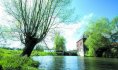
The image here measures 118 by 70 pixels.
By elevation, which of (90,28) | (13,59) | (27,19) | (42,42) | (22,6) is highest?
(90,28)

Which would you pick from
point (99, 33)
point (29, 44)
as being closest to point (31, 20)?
point (29, 44)

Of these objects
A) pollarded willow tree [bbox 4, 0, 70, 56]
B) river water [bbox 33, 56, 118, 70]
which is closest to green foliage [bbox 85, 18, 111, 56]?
river water [bbox 33, 56, 118, 70]

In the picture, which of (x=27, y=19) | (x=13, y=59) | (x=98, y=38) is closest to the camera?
(x=13, y=59)

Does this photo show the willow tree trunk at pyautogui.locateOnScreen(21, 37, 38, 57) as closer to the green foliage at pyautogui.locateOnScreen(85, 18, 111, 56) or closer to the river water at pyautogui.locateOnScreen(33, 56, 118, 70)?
the river water at pyautogui.locateOnScreen(33, 56, 118, 70)

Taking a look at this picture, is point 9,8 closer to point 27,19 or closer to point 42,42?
point 27,19

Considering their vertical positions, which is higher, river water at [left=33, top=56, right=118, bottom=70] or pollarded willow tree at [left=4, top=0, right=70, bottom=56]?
pollarded willow tree at [left=4, top=0, right=70, bottom=56]

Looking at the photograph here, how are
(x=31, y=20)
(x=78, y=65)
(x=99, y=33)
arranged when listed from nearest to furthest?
(x=31, y=20), (x=78, y=65), (x=99, y=33)

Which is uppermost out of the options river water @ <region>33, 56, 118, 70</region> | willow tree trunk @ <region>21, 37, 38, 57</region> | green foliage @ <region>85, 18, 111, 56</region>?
green foliage @ <region>85, 18, 111, 56</region>

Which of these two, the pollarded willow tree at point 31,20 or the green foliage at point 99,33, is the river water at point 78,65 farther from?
the green foliage at point 99,33

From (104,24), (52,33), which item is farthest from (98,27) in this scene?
(52,33)

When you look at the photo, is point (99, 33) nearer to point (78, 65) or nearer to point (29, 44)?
point (78, 65)

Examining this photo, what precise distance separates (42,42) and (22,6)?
4.67 meters

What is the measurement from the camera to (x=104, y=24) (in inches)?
2985

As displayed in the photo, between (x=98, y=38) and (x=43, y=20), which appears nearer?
(x=43, y=20)
